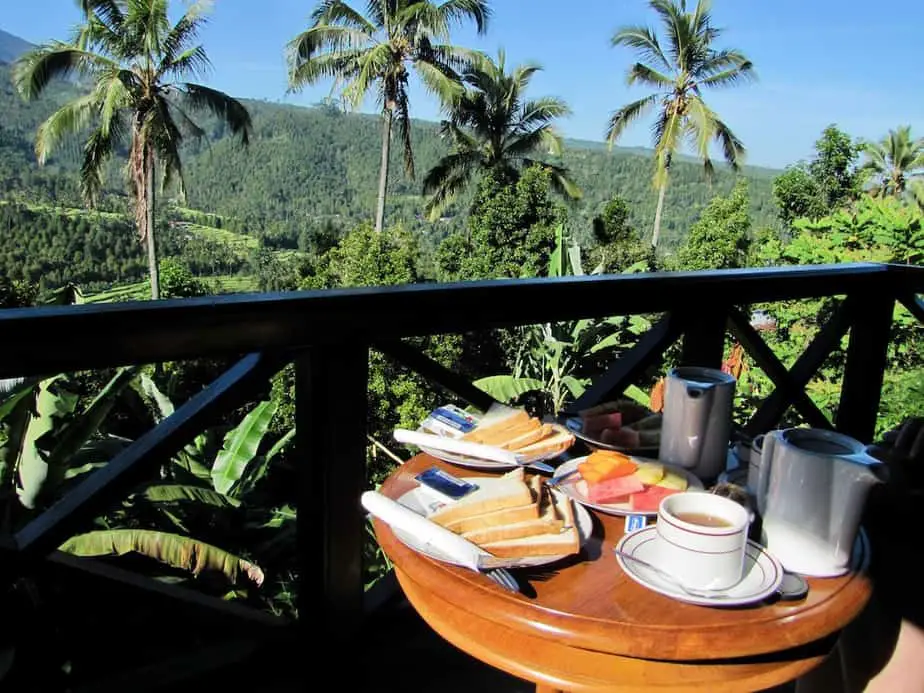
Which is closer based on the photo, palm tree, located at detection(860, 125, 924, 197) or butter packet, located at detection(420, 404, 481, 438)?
butter packet, located at detection(420, 404, 481, 438)

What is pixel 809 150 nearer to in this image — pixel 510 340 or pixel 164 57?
pixel 510 340

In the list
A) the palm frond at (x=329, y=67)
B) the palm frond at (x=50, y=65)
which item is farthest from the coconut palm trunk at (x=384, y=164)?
the palm frond at (x=50, y=65)

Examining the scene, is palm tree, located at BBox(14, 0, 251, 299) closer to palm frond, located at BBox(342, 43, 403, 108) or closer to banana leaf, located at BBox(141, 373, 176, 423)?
palm frond, located at BBox(342, 43, 403, 108)

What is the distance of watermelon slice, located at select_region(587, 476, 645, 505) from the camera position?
0.94 m

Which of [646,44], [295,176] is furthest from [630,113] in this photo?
[295,176]

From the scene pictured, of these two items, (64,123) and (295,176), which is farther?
(295,176)

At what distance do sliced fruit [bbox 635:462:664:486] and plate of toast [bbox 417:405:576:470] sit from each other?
0.14 m

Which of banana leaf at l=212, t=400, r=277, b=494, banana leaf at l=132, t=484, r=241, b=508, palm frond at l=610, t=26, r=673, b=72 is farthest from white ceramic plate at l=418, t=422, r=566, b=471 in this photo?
palm frond at l=610, t=26, r=673, b=72

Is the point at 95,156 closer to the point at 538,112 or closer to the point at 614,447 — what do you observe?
the point at 538,112

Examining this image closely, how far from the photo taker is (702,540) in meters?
0.71

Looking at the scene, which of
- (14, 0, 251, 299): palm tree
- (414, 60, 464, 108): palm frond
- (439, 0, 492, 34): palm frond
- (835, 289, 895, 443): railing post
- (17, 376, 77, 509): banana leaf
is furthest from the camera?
(439, 0, 492, 34): palm frond

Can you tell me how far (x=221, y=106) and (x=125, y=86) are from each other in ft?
11.0

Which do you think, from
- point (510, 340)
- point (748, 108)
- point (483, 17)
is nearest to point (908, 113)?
point (748, 108)

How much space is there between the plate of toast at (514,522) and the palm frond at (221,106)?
91.7 feet
